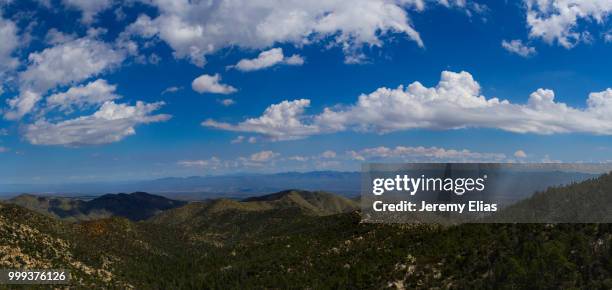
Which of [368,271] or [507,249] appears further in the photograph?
[368,271]

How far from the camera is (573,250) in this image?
316ft

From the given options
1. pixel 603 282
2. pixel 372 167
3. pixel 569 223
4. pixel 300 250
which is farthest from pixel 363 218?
pixel 603 282

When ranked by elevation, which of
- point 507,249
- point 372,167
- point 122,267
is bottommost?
point 122,267

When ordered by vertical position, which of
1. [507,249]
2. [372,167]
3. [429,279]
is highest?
[372,167]

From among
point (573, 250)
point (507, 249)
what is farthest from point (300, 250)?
point (573, 250)

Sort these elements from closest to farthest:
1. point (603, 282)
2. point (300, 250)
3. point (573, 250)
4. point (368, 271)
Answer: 1. point (603, 282)
2. point (573, 250)
3. point (368, 271)
4. point (300, 250)

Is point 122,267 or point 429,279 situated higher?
point 429,279

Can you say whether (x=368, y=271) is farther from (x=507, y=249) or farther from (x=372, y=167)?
(x=507, y=249)

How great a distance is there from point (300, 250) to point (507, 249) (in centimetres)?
8046

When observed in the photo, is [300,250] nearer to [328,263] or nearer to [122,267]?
[328,263]

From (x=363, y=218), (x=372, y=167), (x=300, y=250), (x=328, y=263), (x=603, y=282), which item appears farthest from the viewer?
(x=363, y=218)

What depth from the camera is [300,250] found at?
564ft

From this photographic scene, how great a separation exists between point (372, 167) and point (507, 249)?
44.7 meters

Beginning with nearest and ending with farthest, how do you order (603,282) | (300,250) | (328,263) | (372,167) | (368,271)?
(603,282), (368,271), (372,167), (328,263), (300,250)
